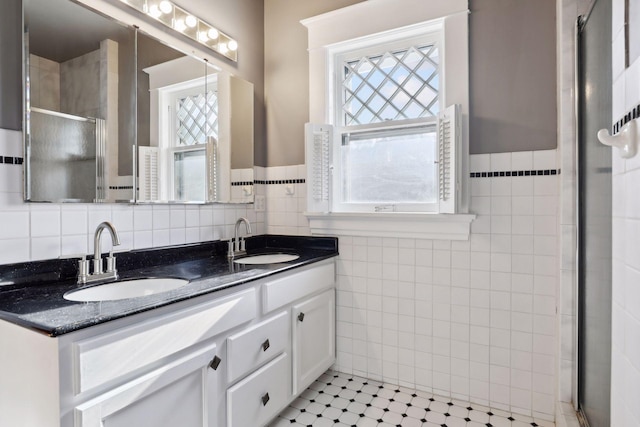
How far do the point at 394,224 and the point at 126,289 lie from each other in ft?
4.74

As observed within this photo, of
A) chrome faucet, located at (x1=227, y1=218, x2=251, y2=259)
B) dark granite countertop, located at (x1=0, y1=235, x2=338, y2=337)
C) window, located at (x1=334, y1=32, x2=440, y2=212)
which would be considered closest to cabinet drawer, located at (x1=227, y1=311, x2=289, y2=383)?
dark granite countertop, located at (x1=0, y1=235, x2=338, y2=337)

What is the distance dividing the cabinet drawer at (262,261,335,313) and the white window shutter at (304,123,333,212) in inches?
16.1

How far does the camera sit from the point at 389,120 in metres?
2.25

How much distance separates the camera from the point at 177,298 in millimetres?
1193

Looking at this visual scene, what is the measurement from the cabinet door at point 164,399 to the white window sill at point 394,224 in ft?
3.92

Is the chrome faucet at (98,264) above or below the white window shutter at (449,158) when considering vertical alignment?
below

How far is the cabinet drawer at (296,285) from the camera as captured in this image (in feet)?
5.49

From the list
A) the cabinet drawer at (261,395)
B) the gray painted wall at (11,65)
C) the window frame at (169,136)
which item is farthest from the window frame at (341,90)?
the gray painted wall at (11,65)

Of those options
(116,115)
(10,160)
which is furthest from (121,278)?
(116,115)

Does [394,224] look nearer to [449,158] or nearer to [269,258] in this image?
[449,158]

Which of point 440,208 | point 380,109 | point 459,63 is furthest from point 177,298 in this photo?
point 459,63

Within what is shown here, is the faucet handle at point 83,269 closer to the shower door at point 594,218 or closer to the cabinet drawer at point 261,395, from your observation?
the cabinet drawer at point 261,395

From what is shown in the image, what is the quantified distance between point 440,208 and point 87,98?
1775 mm

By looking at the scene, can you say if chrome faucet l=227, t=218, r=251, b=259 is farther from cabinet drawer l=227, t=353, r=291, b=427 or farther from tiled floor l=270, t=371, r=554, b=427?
tiled floor l=270, t=371, r=554, b=427
